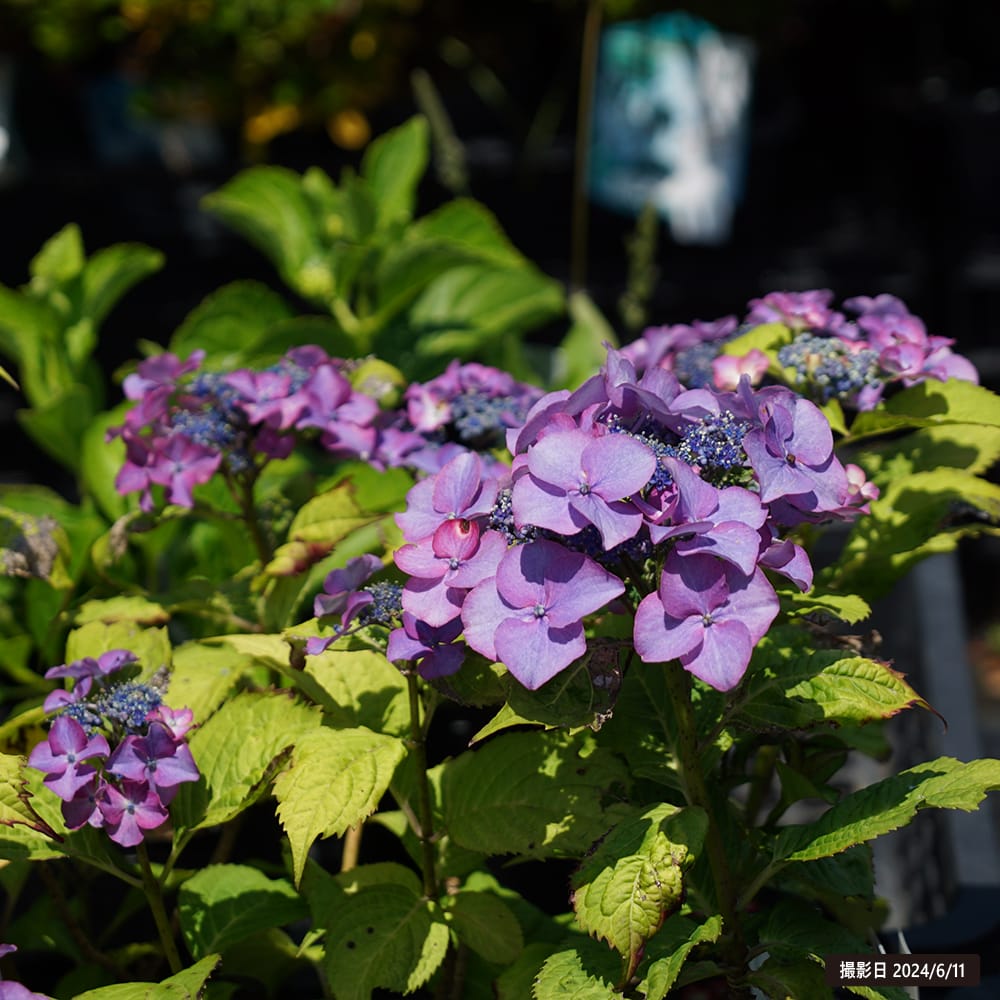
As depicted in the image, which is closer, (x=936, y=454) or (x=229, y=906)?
(x=229, y=906)

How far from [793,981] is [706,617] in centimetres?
28

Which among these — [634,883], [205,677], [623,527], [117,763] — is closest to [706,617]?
[623,527]

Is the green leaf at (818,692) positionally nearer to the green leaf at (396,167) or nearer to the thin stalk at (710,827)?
the thin stalk at (710,827)

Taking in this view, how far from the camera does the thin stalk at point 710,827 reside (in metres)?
0.84

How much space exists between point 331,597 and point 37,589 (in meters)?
0.61

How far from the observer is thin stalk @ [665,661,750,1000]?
0.84 metres

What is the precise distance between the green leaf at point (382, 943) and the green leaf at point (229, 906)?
61 millimetres

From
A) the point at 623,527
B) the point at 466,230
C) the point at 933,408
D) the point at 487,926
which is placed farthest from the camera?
the point at 466,230

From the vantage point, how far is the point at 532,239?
290 centimetres

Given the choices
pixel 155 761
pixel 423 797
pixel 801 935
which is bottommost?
pixel 801 935

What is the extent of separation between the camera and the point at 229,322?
63.8 inches

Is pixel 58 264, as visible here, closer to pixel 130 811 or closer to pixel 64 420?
pixel 64 420

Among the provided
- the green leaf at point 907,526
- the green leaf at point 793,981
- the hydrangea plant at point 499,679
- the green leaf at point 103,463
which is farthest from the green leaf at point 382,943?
the green leaf at point 103,463

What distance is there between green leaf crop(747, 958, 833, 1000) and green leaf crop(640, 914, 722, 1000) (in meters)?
0.05
